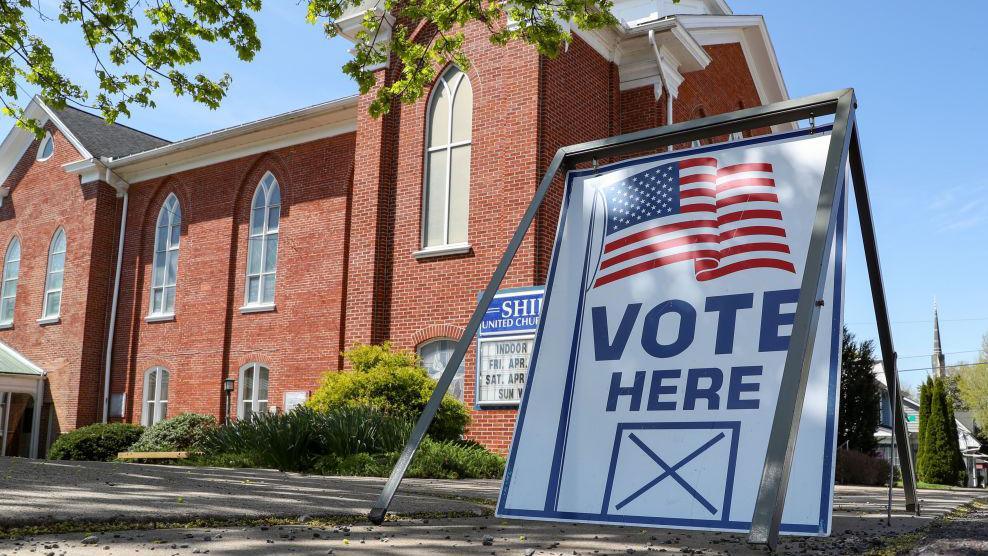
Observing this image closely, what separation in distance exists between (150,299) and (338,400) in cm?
1148

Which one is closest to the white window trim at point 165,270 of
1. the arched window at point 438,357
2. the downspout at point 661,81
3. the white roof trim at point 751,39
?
the arched window at point 438,357

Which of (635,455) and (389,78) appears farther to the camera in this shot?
(389,78)

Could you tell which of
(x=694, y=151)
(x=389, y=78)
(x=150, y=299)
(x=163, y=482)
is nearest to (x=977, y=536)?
(x=694, y=151)

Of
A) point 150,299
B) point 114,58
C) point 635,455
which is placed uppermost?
point 114,58

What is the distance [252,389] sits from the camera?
19.5 m

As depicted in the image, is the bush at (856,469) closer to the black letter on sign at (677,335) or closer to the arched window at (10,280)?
the black letter on sign at (677,335)

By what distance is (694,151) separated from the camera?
14.3 ft

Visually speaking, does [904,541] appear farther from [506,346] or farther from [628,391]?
[506,346]

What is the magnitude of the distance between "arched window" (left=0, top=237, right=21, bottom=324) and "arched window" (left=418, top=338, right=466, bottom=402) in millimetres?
16387

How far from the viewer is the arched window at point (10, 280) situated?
25719 millimetres

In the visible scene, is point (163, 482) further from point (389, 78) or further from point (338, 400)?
point (389, 78)

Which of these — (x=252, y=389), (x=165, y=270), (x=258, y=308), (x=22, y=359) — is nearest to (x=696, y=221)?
(x=258, y=308)

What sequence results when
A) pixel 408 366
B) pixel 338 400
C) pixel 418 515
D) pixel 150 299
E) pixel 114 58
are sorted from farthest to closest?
1. pixel 150 299
2. pixel 408 366
3. pixel 338 400
4. pixel 114 58
5. pixel 418 515

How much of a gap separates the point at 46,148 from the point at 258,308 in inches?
415
